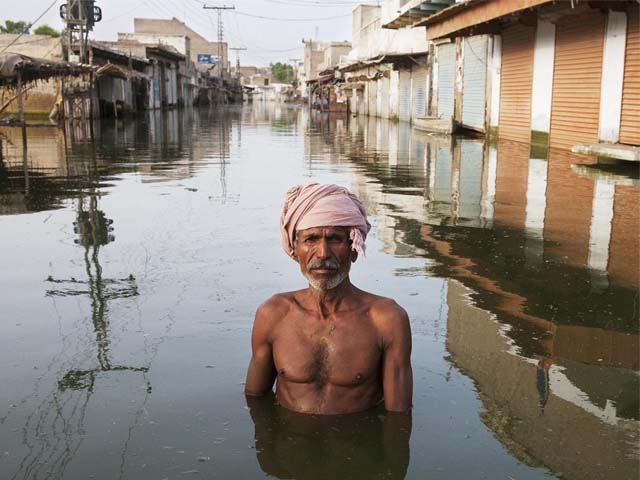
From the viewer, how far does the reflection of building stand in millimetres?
2805

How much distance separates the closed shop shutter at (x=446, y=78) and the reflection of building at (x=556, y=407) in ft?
76.9

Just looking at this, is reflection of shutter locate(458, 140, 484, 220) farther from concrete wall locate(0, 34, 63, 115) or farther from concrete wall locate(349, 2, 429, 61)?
concrete wall locate(0, 34, 63, 115)

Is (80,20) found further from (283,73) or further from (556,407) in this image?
(283,73)

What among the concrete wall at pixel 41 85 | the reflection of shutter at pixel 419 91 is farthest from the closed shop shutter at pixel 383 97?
the concrete wall at pixel 41 85

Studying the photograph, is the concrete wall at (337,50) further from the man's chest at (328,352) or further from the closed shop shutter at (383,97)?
the man's chest at (328,352)

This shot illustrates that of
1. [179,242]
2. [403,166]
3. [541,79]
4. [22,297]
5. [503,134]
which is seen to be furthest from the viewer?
[503,134]

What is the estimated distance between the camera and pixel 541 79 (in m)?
18.3

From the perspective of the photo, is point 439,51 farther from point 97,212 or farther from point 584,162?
point 97,212

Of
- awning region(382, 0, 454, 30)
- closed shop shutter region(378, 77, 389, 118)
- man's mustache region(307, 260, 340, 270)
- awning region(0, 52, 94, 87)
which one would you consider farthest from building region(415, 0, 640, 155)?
closed shop shutter region(378, 77, 389, 118)

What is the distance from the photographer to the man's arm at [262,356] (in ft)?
9.84

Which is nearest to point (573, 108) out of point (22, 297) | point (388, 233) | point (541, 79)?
point (541, 79)

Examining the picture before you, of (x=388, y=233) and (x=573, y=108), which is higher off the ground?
(x=573, y=108)

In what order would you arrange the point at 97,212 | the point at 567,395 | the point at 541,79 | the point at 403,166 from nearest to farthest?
the point at 567,395
the point at 97,212
the point at 403,166
the point at 541,79

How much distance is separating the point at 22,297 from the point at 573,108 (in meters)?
13.8
